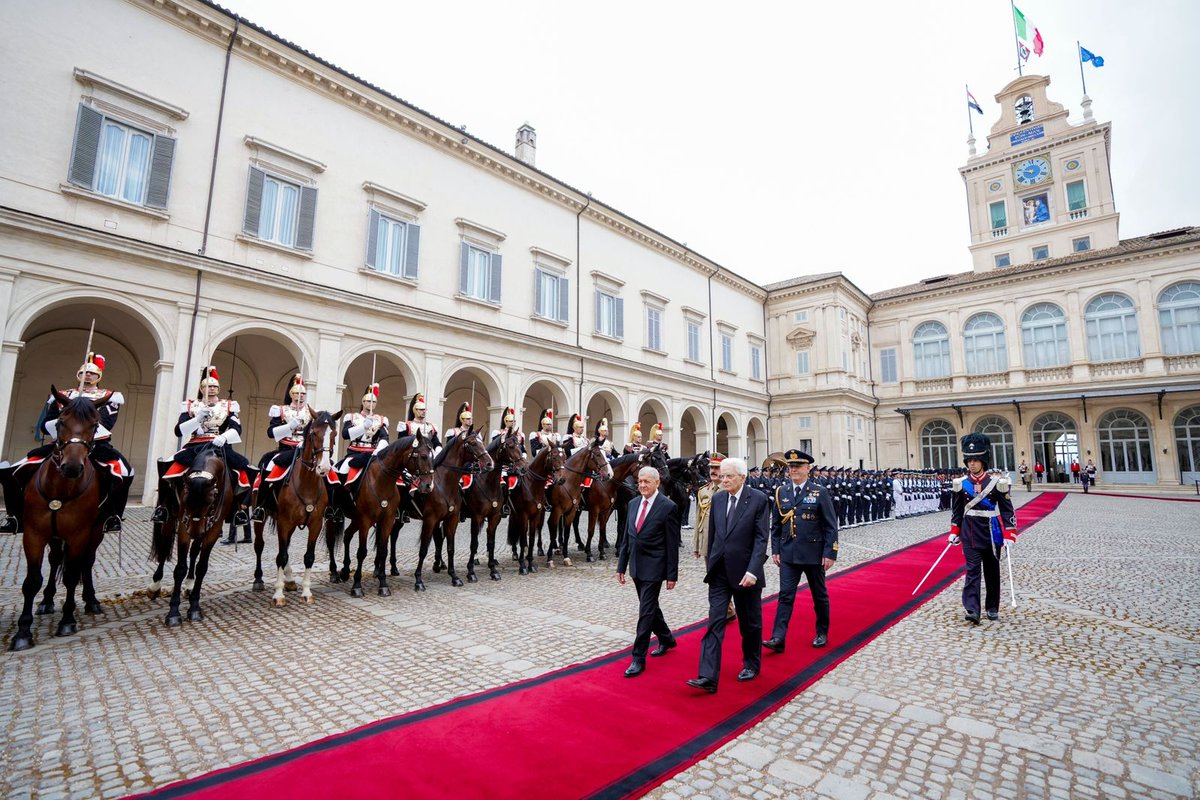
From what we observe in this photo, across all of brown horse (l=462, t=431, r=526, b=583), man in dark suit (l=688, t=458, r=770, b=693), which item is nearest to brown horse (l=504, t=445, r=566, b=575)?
brown horse (l=462, t=431, r=526, b=583)

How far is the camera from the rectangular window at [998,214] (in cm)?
3722

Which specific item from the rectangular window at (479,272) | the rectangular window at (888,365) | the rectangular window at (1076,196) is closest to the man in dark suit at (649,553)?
the rectangular window at (479,272)

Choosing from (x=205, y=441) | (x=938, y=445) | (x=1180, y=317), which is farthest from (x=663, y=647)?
(x=1180, y=317)

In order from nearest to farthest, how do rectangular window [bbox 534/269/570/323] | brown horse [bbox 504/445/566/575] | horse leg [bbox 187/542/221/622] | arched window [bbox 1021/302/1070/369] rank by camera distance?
1. horse leg [bbox 187/542/221/622]
2. brown horse [bbox 504/445/566/575]
3. rectangular window [bbox 534/269/570/323]
4. arched window [bbox 1021/302/1070/369]

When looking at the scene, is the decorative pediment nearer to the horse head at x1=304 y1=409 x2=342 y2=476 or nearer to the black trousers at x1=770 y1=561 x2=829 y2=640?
the black trousers at x1=770 y1=561 x2=829 y2=640

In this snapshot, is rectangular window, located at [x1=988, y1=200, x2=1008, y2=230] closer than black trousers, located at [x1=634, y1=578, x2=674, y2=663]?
No

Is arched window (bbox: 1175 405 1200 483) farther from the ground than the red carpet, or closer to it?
farther from the ground

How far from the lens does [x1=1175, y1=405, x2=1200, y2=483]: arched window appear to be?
27266 millimetres

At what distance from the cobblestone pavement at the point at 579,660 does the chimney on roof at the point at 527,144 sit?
21.0 metres

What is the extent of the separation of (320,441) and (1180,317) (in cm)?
3986

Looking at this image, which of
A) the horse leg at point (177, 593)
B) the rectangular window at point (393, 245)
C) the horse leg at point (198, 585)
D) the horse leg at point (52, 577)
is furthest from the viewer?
the rectangular window at point (393, 245)

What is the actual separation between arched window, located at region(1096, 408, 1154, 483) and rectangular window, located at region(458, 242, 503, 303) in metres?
33.0

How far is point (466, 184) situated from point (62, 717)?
18.6 metres

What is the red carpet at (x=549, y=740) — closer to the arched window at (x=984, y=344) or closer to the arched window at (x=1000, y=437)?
the arched window at (x=1000, y=437)
